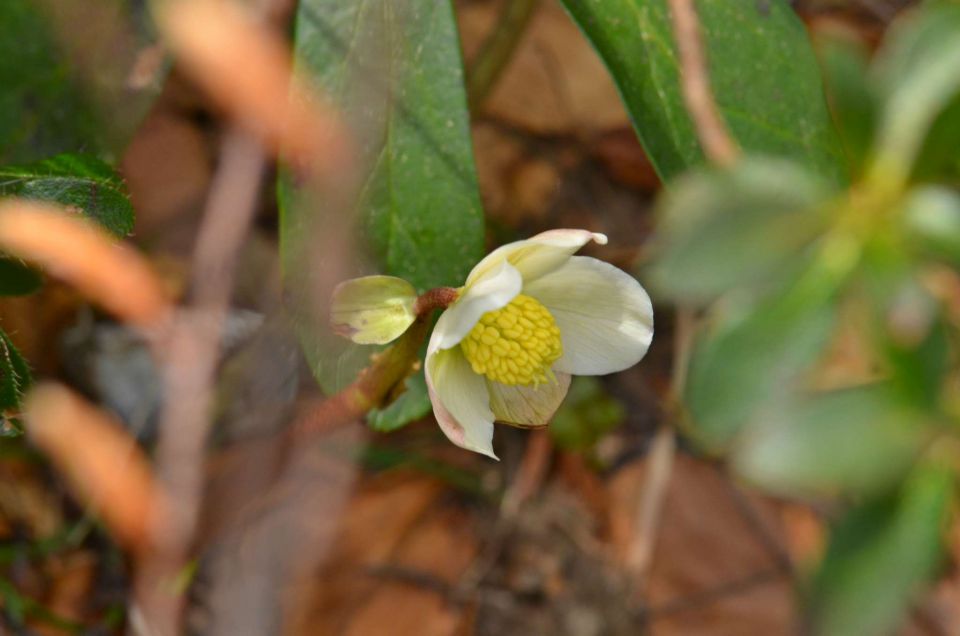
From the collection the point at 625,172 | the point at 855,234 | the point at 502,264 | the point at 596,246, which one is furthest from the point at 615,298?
the point at 625,172

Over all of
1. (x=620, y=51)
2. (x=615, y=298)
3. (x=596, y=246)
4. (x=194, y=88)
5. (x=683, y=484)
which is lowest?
(x=683, y=484)

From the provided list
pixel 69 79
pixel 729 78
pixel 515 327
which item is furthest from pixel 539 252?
pixel 69 79

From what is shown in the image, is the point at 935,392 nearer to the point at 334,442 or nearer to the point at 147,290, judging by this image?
the point at 147,290

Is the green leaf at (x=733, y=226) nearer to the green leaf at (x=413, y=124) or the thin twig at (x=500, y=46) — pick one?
the green leaf at (x=413, y=124)

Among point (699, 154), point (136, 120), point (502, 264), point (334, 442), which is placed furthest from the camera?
point (334, 442)

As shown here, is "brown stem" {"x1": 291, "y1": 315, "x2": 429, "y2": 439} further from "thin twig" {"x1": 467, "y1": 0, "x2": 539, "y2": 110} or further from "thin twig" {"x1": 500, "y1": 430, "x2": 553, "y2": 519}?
"thin twig" {"x1": 500, "y1": 430, "x2": 553, "y2": 519}

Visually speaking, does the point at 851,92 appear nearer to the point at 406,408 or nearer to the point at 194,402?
the point at 194,402
